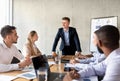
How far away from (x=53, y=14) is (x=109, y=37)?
15.5ft

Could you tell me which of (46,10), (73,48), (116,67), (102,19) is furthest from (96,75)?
(46,10)

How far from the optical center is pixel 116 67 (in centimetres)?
166

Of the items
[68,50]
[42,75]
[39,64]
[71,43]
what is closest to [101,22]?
[71,43]

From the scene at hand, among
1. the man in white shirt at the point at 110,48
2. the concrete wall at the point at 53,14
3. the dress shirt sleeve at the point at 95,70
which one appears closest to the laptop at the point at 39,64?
the dress shirt sleeve at the point at 95,70

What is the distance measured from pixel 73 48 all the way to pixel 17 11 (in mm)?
2296

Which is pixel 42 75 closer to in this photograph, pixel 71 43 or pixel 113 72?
pixel 113 72

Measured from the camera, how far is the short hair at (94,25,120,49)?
6.08ft

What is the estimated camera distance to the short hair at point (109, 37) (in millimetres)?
1853

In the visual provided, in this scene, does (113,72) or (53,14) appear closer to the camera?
(113,72)

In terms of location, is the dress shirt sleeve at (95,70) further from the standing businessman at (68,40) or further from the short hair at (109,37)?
the standing businessman at (68,40)

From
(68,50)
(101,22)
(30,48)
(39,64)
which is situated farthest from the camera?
(101,22)

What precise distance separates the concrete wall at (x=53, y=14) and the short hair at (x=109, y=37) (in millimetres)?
4404

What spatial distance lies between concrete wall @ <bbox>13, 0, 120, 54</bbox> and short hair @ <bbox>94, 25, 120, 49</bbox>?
4404 mm

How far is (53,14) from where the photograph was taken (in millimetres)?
6473
